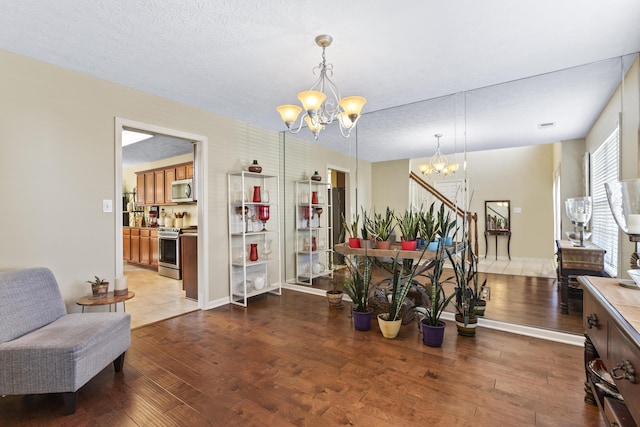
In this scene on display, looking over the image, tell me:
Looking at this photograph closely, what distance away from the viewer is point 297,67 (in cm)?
264

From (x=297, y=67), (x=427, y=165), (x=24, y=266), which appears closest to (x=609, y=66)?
(x=427, y=165)

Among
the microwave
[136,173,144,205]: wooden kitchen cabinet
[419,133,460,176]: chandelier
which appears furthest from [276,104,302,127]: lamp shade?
[136,173,144,205]: wooden kitchen cabinet

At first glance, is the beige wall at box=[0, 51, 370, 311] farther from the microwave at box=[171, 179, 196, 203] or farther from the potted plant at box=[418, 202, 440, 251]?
the potted plant at box=[418, 202, 440, 251]

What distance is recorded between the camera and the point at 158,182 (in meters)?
6.59

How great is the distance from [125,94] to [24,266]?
1.76 meters

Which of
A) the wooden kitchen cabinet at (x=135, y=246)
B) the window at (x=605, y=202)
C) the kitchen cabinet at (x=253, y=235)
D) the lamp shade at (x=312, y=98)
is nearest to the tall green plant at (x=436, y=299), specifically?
the window at (x=605, y=202)

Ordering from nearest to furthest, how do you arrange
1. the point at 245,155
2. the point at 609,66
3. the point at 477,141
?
1. the point at 609,66
2. the point at 477,141
3. the point at 245,155

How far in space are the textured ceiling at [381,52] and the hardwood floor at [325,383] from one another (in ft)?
7.24

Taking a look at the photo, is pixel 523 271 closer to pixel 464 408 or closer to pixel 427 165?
pixel 427 165

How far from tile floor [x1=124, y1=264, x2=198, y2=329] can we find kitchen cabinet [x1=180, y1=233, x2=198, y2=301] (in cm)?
12

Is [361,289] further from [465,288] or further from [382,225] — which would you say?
[465,288]

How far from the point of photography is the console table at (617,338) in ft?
3.08

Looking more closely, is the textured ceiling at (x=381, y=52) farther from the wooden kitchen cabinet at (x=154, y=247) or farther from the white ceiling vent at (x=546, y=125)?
the wooden kitchen cabinet at (x=154, y=247)

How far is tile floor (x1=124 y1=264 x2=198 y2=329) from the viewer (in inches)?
136
